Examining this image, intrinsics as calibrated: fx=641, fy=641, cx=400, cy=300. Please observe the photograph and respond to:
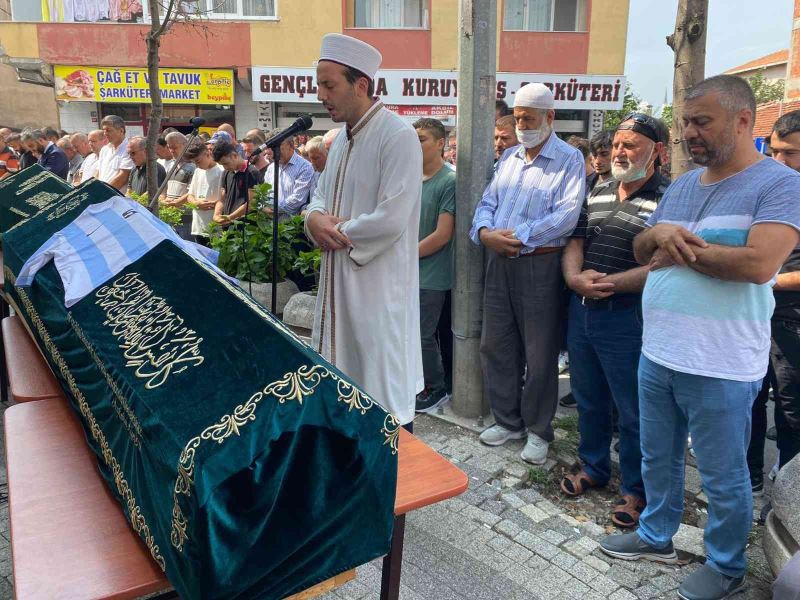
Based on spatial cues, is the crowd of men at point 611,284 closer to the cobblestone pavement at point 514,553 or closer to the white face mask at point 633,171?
the white face mask at point 633,171

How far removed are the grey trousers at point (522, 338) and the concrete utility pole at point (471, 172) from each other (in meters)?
0.21

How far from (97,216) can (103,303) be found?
1.01m

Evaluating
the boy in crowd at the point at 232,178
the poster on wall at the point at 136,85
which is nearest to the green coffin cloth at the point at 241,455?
the boy in crowd at the point at 232,178

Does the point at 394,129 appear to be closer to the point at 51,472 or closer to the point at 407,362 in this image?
the point at 407,362

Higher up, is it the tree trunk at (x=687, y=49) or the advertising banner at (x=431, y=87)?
the advertising banner at (x=431, y=87)

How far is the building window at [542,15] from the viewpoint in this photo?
672 inches

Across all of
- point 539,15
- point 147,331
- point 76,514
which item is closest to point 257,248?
point 147,331

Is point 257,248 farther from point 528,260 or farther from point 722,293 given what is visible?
point 722,293

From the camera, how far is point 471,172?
3988 millimetres

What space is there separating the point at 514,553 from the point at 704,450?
0.95m

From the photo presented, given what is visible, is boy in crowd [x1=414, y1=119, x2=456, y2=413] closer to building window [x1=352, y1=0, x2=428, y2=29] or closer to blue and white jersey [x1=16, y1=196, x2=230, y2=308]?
blue and white jersey [x1=16, y1=196, x2=230, y2=308]

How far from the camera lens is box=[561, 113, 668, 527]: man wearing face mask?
296 cm

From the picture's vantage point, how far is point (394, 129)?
9.73ft

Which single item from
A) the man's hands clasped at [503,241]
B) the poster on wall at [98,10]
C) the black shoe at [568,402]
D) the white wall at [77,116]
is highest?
the poster on wall at [98,10]
